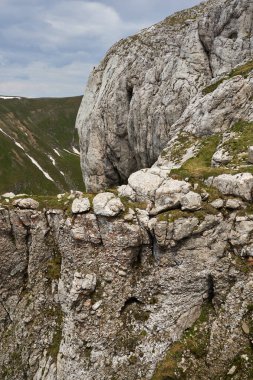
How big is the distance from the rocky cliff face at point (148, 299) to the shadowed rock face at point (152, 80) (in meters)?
32.5

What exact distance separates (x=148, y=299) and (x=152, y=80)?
4844 centimetres

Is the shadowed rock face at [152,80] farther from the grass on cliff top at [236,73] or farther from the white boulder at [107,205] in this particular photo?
the white boulder at [107,205]

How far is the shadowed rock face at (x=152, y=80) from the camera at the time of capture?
187 ft

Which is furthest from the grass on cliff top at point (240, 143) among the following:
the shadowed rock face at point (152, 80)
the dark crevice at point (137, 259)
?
the shadowed rock face at point (152, 80)

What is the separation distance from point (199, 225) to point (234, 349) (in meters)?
7.52

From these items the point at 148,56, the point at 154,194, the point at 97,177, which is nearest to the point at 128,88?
the point at 148,56

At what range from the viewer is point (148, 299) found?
918 inches

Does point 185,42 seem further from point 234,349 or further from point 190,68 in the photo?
point 234,349

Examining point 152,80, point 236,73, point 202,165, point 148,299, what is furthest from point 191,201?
point 152,80

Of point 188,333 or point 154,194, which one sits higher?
point 154,194

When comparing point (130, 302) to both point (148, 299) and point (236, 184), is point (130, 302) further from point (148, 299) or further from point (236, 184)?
point (236, 184)

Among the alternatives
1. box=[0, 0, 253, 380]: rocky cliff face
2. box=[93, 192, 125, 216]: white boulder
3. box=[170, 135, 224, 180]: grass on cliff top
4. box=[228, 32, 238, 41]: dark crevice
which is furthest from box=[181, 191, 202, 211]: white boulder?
box=[228, 32, 238, 41]: dark crevice

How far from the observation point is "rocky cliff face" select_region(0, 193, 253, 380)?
2108cm

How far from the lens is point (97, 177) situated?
Result: 79688 millimetres
